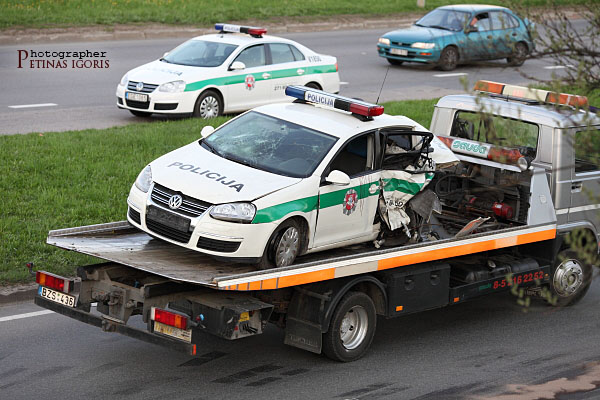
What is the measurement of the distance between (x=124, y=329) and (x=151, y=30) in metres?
20.7

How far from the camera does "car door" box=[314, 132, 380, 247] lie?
8.76 m

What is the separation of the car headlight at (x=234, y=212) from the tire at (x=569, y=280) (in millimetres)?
4136

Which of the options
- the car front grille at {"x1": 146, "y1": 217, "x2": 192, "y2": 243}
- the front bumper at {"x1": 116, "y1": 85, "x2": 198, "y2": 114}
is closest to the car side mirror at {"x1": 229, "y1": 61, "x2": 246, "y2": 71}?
Result: the front bumper at {"x1": 116, "y1": 85, "x2": 198, "y2": 114}

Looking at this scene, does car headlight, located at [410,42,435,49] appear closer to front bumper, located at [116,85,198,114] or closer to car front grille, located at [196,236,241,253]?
front bumper, located at [116,85,198,114]

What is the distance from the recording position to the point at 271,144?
30.5 feet

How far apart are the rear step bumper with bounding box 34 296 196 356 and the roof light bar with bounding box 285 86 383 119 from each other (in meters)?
3.03

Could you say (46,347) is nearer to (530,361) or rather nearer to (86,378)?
(86,378)

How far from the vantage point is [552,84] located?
21.0ft

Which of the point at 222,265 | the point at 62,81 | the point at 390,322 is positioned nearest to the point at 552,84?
the point at 222,265

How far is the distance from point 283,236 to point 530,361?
2792 mm

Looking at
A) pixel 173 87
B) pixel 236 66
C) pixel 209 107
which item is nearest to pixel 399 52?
pixel 236 66

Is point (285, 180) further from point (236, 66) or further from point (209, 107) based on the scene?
point (236, 66)

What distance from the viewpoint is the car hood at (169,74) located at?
17.7m

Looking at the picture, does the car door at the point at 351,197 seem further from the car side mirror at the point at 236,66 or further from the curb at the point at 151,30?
the curb at the point at 151,30
